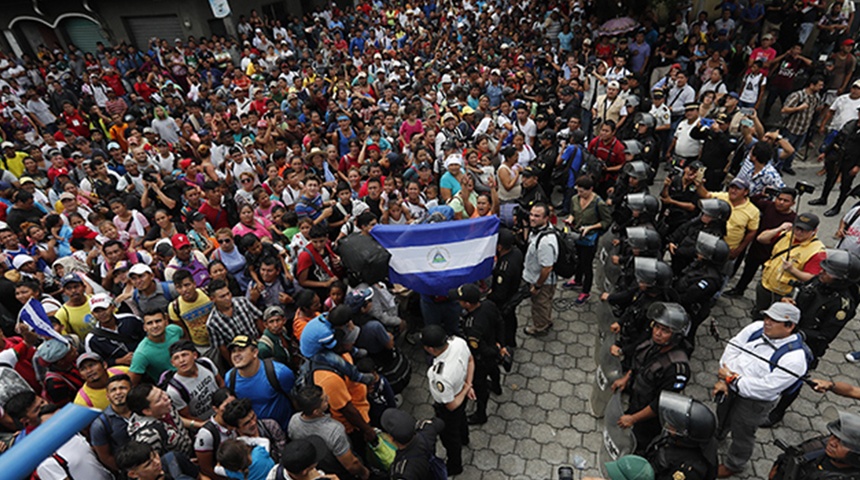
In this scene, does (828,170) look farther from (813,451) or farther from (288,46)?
(288,46)

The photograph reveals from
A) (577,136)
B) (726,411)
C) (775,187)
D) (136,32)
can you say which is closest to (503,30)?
(577,136)

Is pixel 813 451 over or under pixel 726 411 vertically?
over

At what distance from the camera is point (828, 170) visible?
776cm

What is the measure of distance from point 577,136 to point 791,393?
4.30 meters

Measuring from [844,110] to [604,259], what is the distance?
202 inches

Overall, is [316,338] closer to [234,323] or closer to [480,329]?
[234,323]

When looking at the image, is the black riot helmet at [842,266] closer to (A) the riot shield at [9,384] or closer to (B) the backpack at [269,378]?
(B) the backpack at [269,378]

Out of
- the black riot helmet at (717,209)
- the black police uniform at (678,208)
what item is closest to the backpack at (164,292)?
the black riot helmet at (717,209)

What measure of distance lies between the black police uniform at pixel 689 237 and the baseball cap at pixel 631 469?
3186 millimetres

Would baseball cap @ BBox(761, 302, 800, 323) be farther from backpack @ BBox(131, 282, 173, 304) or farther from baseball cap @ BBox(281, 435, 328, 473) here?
backpack @ BBox(131, 282, 173, 304)

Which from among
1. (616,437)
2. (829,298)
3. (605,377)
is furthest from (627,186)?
(616,437)

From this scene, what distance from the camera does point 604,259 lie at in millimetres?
6645

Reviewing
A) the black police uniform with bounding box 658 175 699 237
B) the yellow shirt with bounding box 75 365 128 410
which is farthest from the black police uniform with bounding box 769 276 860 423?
the yellow shirt with bounding box 75 365 128 410

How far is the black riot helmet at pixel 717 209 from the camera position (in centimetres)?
499
